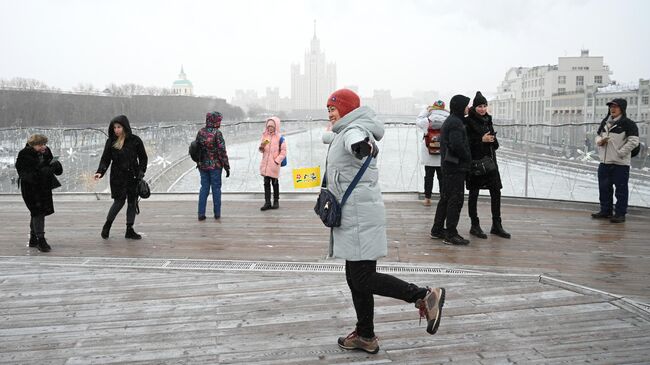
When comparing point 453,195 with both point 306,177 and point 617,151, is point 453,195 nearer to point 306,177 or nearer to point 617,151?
point 617,151

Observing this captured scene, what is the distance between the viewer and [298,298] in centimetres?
462

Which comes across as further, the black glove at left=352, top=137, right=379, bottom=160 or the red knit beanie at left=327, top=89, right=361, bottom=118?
the red knit beanie at left=327, top=89, right=361, bottom=118

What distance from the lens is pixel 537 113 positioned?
104 meters

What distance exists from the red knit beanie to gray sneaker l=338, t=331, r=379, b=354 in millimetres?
1400

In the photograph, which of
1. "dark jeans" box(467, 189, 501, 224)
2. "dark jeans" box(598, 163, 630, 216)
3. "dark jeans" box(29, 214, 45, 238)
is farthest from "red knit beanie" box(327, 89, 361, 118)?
"dark jeans" box(598, 163, 630, 216)

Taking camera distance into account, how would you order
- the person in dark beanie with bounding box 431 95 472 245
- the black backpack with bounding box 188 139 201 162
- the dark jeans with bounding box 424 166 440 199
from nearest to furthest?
the person in dark beanie with bounding box 431 95 472 245, the black backpack with bounding box 188 139 201 162, the dark jeans with bounding box 424 166 440 199

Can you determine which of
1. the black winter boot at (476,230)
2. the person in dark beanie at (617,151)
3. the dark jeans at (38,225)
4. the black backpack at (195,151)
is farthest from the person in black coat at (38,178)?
the person in dark beanie at (617,151)

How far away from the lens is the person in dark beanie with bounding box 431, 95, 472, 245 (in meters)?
6.38

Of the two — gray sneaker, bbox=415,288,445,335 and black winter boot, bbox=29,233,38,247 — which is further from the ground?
gray sneaker, bbox=415,288,445,335

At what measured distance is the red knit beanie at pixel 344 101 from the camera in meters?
3.60

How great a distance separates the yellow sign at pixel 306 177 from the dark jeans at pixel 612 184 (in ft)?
13.6

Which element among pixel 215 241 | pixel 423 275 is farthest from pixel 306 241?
pixel 423 275

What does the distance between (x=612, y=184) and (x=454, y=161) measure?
3079mm

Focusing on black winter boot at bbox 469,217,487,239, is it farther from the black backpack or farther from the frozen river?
the black backpack
